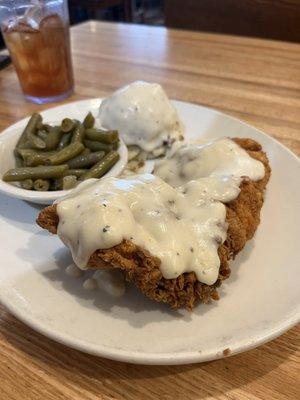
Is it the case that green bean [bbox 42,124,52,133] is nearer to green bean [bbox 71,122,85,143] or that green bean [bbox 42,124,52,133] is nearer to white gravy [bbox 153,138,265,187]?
green bean [bbox 71,122,85,143]

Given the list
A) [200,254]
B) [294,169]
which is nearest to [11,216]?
[200,254]

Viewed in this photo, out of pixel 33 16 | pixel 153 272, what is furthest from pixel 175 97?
pixel 153 272

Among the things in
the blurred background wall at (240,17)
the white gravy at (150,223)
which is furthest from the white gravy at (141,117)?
the blurred background wall at (240,17)

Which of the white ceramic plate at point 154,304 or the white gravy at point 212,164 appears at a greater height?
the white gravy at point 212,164

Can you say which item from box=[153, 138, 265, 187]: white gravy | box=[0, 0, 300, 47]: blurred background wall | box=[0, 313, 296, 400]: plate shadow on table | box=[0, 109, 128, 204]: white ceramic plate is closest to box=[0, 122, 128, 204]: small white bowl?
box=[0, 109, 128, 204]: white ceramic plate

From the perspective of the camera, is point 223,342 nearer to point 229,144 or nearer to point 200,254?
point 200,254

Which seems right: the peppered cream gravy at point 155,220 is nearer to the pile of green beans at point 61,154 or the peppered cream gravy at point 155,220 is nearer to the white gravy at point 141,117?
the pile of green beans at point 61,154
